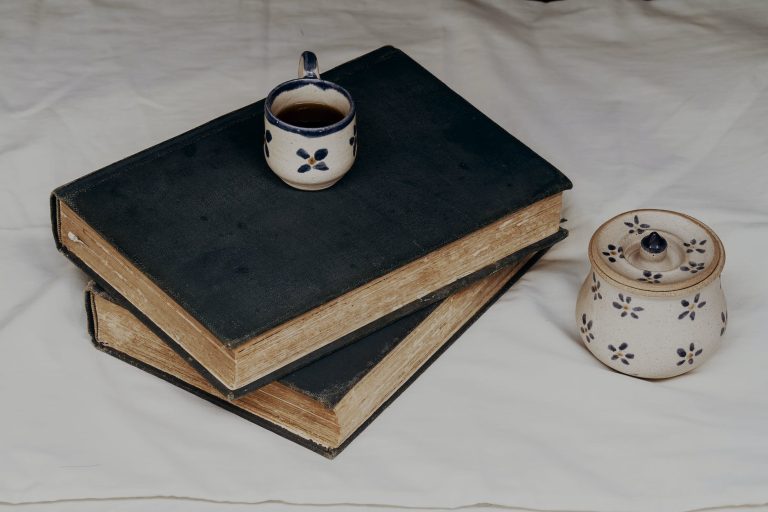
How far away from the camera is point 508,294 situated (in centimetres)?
127

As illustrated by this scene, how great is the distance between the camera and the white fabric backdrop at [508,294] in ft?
3.58

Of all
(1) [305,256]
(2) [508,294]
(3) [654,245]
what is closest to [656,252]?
(3) [654,245]

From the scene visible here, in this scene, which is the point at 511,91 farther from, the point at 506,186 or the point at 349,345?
the point at 349,345

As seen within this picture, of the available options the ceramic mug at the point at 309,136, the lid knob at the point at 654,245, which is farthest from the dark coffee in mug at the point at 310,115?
the lid knob at the point at 654,245

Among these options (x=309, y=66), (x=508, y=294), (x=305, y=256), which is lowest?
(x=508, y=294)

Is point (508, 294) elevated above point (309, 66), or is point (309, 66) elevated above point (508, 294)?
point (309, 66)

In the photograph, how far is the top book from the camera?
1.09 m

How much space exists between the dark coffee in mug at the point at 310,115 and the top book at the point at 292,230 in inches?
2.3

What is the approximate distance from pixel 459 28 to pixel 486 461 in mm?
677

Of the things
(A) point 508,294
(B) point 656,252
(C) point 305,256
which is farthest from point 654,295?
(C) point 305,256

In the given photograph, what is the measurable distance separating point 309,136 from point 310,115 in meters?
0.06

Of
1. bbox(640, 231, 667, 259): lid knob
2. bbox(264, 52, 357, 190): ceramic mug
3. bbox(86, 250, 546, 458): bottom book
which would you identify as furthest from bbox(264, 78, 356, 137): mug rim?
bbox(640, 231, 667, 259): lid knob

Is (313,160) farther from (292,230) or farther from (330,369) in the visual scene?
(330,369)

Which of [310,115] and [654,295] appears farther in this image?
[310,115]
